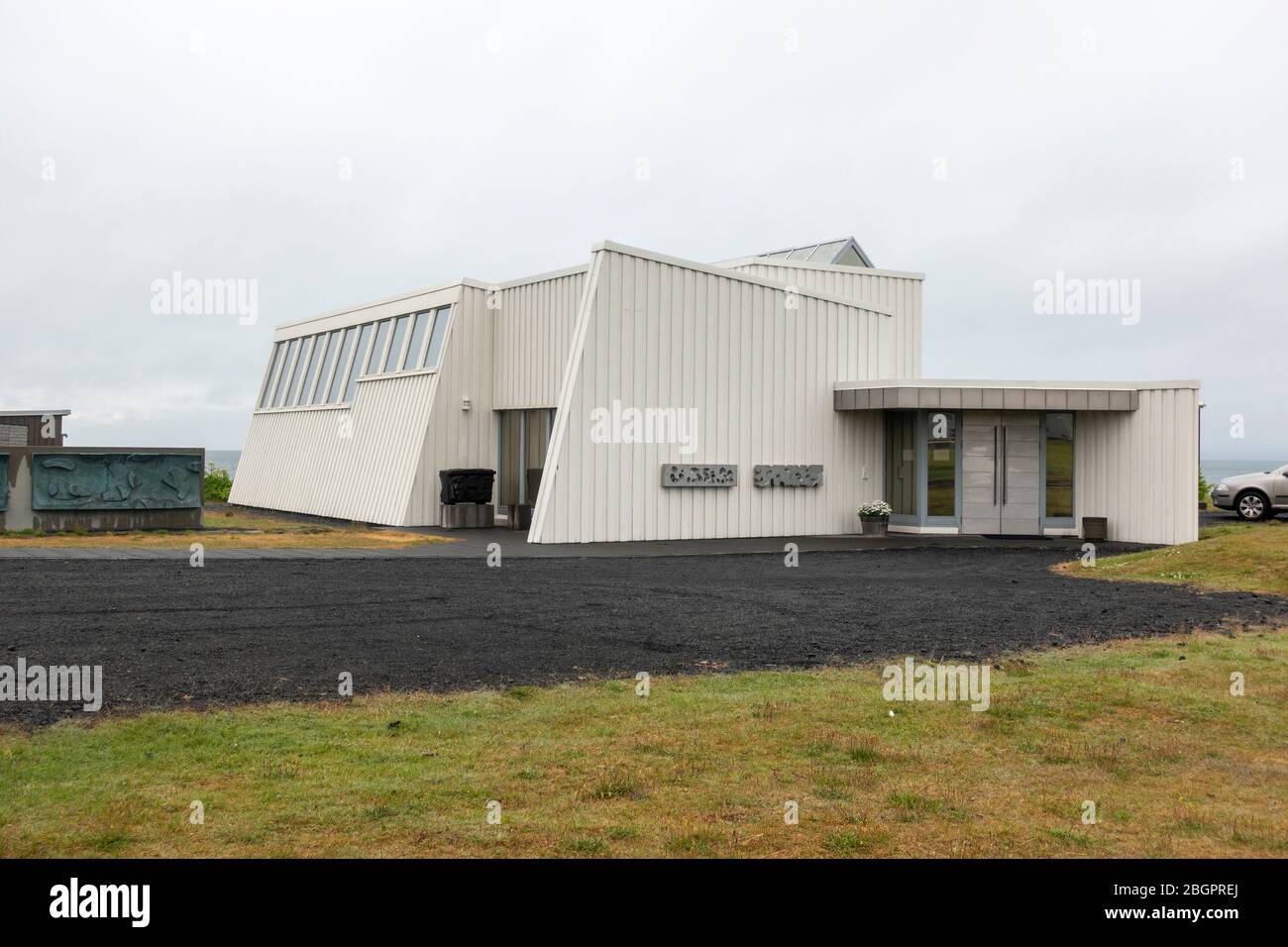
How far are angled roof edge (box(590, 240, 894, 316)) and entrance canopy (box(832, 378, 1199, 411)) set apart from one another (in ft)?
8.75

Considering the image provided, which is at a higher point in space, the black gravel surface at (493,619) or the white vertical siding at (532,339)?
the white vertical siding at (532,339)

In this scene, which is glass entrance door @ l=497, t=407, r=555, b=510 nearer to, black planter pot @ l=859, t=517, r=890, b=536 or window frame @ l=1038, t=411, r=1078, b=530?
black planter pot @ l=859, t=517, r=890, b=536

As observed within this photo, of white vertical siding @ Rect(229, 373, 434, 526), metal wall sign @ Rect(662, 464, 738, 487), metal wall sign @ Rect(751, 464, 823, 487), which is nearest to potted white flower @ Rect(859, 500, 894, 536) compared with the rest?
metal wall sign @ Rect(751, 464, 823, 487)

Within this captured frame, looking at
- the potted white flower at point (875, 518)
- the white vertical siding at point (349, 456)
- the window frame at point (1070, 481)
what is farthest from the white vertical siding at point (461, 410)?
the window frame at point (1070, 481)

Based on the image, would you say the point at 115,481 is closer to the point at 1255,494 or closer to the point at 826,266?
the point at 826,266

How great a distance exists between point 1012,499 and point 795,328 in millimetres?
6113

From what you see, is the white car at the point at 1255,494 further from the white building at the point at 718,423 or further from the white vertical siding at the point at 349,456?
the white vertical siding at the point at 349,456

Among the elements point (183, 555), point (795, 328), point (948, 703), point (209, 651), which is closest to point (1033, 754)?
point (948, 703)

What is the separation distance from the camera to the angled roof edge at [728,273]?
21745 mm

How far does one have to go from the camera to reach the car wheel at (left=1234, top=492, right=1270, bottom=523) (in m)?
30.1

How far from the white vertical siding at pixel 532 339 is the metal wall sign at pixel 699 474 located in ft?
11.4
